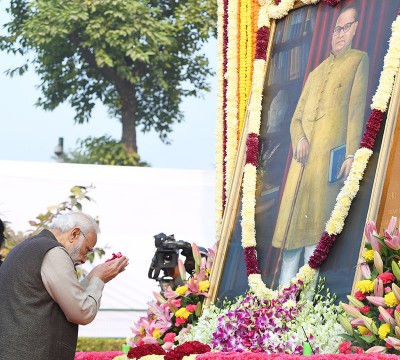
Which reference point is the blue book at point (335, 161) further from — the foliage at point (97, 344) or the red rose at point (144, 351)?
the foliage at point (97, 344)

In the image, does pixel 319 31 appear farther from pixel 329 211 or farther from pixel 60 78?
pixel 60 78

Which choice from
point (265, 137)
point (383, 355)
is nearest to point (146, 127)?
point (265, 137)

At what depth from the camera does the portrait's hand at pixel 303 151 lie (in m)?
5.22

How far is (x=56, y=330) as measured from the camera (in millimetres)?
4520

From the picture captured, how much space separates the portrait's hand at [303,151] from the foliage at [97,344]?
6.95 metres

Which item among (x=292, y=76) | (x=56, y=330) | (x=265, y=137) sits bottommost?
(x=56, y=330)

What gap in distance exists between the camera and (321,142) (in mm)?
5133

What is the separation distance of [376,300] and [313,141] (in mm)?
1284

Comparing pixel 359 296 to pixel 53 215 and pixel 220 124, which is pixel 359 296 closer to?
pixel 220 124

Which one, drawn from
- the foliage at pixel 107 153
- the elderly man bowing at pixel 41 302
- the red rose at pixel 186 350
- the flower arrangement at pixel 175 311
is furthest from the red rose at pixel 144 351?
the foliage at pixel 107 153

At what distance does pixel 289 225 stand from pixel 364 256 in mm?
868

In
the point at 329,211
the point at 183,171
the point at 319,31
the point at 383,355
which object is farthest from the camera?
the point at 183,171

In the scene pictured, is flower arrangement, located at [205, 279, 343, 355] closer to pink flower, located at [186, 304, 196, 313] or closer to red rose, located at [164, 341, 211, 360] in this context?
red rose, located at [164, 341, 211, 360]

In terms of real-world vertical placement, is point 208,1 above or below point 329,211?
above
